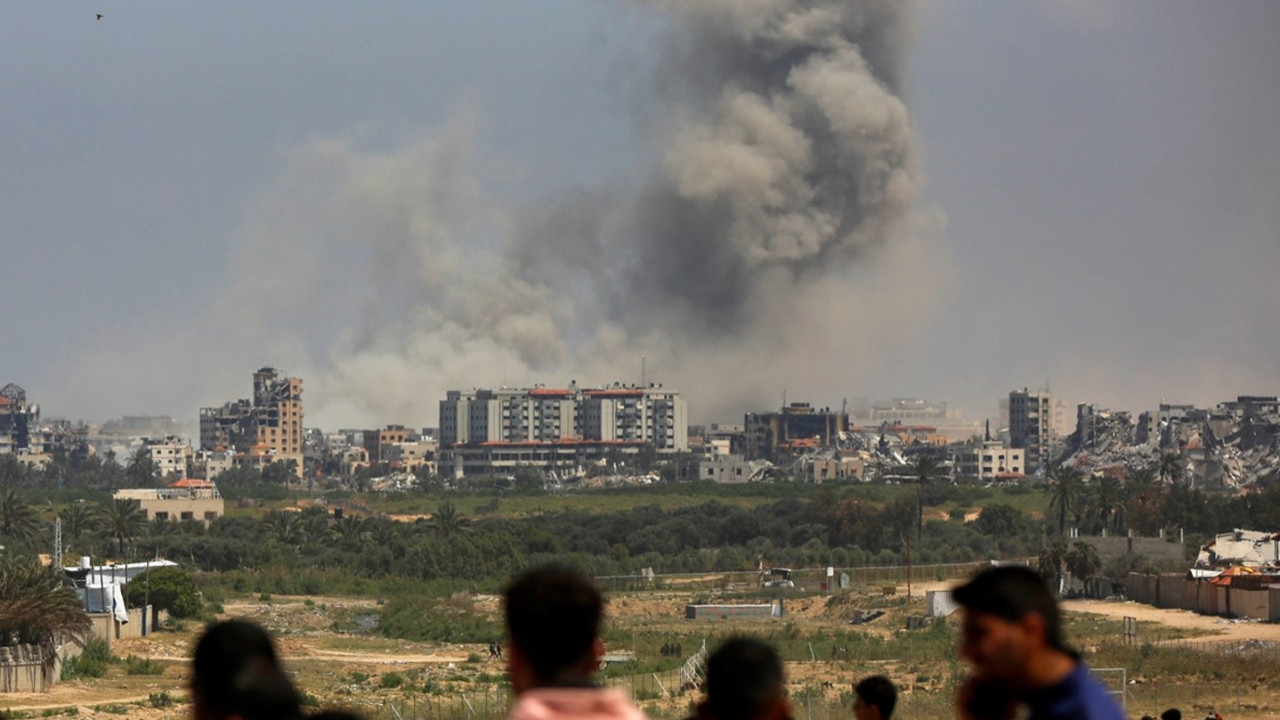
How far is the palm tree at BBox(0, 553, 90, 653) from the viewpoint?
37469 millimetres

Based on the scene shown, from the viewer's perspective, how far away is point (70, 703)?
34062 mm

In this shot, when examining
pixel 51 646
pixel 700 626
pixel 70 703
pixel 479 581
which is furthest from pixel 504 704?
pixel 479 581

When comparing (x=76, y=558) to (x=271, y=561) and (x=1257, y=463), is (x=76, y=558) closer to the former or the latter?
(x=271, y=561)

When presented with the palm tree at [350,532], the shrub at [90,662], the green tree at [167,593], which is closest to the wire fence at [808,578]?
the palm tree at [350,532]

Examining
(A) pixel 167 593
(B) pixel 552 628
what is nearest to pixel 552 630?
(B) pixel 552 628

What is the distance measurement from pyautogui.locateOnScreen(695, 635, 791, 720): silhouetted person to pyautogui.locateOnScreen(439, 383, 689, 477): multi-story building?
18127cm

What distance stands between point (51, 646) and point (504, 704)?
10.8 meters

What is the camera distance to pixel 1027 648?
4.27 m

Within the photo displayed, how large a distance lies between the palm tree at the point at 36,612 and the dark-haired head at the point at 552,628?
35.0 metres

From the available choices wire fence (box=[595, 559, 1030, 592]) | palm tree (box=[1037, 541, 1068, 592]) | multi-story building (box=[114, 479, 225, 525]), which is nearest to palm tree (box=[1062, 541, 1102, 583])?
palm tree (box=[1037, 541, 1068, 592])

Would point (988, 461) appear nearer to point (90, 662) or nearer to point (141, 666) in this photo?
point (141, 666)

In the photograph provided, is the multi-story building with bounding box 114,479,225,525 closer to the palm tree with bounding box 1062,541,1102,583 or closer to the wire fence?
the wire fence

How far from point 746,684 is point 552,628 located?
73cm

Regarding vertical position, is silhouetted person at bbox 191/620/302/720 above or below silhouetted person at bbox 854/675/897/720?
above
